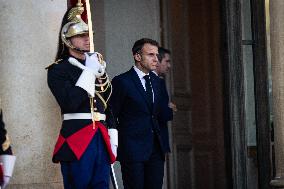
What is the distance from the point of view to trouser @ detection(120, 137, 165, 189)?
8.14m

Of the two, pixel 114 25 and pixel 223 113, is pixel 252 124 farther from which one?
pixel 114 25

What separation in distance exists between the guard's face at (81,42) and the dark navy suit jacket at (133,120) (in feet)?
4.25

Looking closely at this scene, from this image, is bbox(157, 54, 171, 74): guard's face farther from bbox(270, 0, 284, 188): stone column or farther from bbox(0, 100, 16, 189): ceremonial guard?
bbox(0, 100, 16, 189): ceremonial guard

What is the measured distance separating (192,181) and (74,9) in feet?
14.3

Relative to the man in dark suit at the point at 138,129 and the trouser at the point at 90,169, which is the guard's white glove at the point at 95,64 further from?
the man in dark suit at the point at 138,129

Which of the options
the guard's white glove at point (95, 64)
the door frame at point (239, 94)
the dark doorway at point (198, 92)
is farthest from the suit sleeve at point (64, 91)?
the dark doorway at point (198, 92)

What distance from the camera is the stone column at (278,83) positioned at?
8.84m

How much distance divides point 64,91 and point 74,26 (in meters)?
0.53

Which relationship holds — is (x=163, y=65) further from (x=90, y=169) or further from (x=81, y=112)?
(x=90, y=169)

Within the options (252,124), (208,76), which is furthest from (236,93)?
(208,76)

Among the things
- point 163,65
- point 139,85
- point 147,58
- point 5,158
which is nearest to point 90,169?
point 5,158

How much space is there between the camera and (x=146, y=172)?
828 cm

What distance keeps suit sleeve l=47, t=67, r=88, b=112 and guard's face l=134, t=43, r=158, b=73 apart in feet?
5.68

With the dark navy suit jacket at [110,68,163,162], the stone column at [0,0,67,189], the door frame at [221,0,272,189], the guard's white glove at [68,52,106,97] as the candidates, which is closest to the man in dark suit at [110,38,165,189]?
the dark navy suit jacket at [110,68,163,162]
